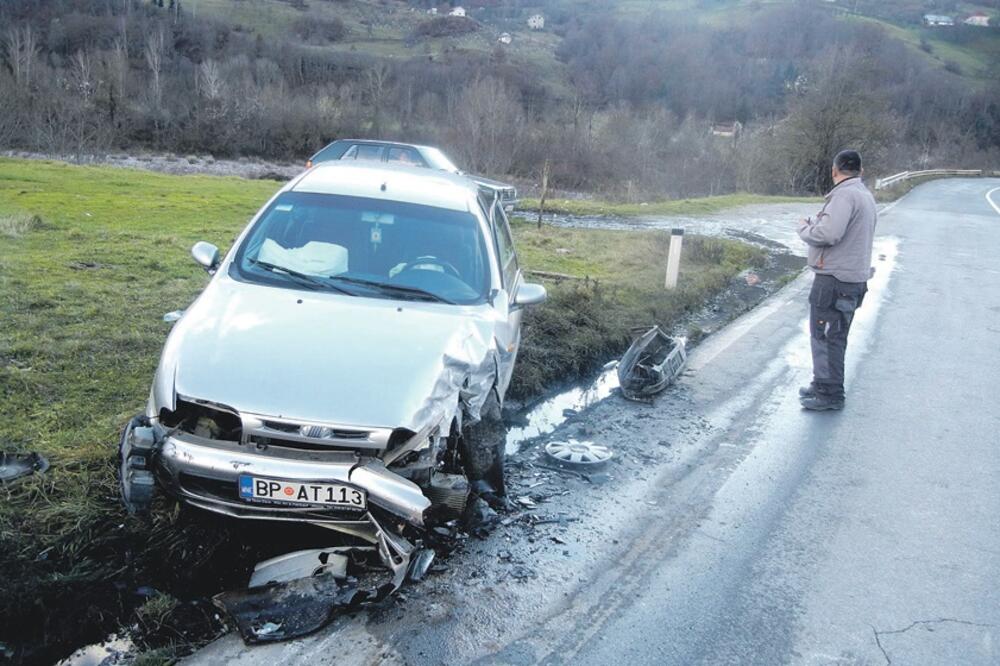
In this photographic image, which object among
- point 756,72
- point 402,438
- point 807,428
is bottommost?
point 807,428

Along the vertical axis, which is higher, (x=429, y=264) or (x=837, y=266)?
(x=429, y=264)

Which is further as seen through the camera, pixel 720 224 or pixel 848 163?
pixel 720 224

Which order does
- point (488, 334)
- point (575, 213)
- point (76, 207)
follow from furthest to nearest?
1. point (575, 213)
2. point (76, 207)
3. point (488, 334)

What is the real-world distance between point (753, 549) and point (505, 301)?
2211 mm

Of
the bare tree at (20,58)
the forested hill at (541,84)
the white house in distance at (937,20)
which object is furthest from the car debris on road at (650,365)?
the white house in distance at (937,20)

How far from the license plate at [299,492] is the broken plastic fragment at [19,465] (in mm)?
1643

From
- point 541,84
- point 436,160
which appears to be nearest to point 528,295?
point 436,160

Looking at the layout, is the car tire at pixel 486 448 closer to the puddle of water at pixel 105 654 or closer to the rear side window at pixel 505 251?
the rear side window at pixel 505 251

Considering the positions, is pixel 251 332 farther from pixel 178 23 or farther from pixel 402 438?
pixel 178 23

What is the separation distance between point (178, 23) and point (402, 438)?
102m

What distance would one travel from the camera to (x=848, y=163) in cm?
685

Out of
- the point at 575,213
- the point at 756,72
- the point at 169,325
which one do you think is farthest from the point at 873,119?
the point at 756,72

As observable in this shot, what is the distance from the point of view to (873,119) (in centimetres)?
4072

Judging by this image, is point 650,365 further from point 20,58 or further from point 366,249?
point 20,58
